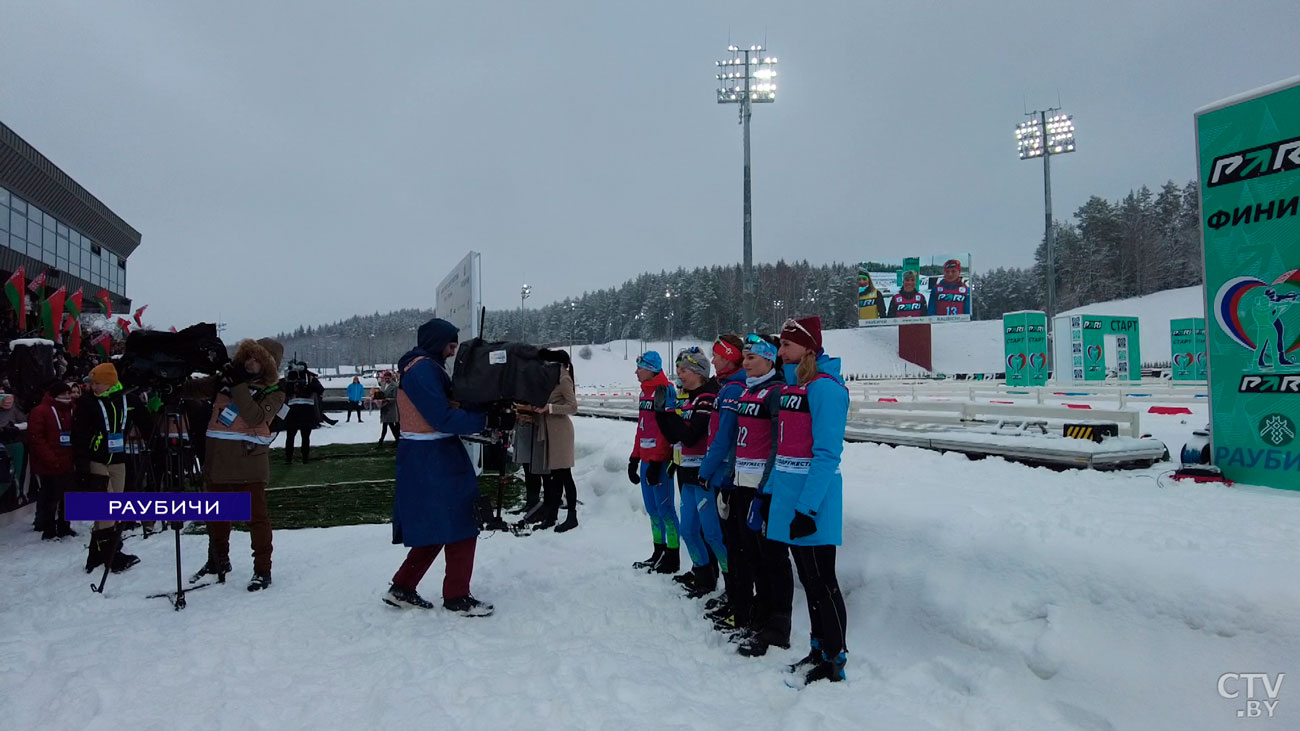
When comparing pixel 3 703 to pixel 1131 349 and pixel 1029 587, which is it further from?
pixel 1131 349

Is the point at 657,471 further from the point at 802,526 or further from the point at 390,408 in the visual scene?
the point at 390,408

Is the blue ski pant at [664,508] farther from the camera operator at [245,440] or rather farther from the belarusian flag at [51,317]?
the belarusian flag at [51,317]

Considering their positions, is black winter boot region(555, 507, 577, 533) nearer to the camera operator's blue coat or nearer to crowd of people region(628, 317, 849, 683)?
crowd of people region(628, 317, 849, 683)

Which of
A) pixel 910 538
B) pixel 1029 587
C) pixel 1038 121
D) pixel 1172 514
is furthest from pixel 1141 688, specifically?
pixel 1038 121

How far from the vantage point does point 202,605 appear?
4.83 meters

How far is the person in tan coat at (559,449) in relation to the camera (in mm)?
7125

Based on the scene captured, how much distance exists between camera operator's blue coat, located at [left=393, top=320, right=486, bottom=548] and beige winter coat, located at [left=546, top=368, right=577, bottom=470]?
244cm

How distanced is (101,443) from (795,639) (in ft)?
20.4

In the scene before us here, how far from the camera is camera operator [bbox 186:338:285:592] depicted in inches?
205

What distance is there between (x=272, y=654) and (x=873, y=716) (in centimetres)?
348

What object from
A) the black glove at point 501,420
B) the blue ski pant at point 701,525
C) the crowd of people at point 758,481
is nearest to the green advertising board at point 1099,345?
the crowd of people at point 758,481

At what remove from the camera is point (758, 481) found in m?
4.12

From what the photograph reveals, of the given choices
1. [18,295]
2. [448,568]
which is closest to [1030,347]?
[448,568]

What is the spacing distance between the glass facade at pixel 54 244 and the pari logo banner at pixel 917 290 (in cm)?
4835
